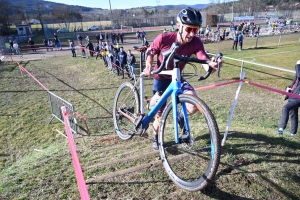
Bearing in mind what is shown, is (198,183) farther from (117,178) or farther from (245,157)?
(245,157)

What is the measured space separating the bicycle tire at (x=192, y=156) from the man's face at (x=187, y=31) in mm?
977

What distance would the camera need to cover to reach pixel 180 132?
3.05 m

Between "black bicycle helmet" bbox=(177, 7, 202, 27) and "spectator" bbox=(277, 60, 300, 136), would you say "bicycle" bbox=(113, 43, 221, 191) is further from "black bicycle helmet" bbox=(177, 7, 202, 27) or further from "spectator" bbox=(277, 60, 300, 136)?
"spectator" bbox=(277, 60, 300, 136)

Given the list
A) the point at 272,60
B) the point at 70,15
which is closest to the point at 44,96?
the point at 272,60

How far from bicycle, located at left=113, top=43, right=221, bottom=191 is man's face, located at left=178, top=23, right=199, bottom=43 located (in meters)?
0.49

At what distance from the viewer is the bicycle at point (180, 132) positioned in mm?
2295

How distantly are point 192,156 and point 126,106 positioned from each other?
6.42 feet

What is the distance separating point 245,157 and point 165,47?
2.16m

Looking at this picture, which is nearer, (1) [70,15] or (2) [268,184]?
(2) [268,184]

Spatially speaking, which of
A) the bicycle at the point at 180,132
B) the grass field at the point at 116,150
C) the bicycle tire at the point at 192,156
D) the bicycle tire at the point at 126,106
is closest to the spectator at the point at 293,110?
the grass field at the point at 116,150

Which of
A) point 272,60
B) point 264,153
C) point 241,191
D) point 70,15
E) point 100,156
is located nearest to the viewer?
point 241,191

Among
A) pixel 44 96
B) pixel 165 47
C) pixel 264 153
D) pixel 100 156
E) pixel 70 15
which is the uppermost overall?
pixel 70 15

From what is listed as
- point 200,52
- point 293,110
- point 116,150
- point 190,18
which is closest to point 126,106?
point 116,150

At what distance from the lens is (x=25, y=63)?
21.7 meters
